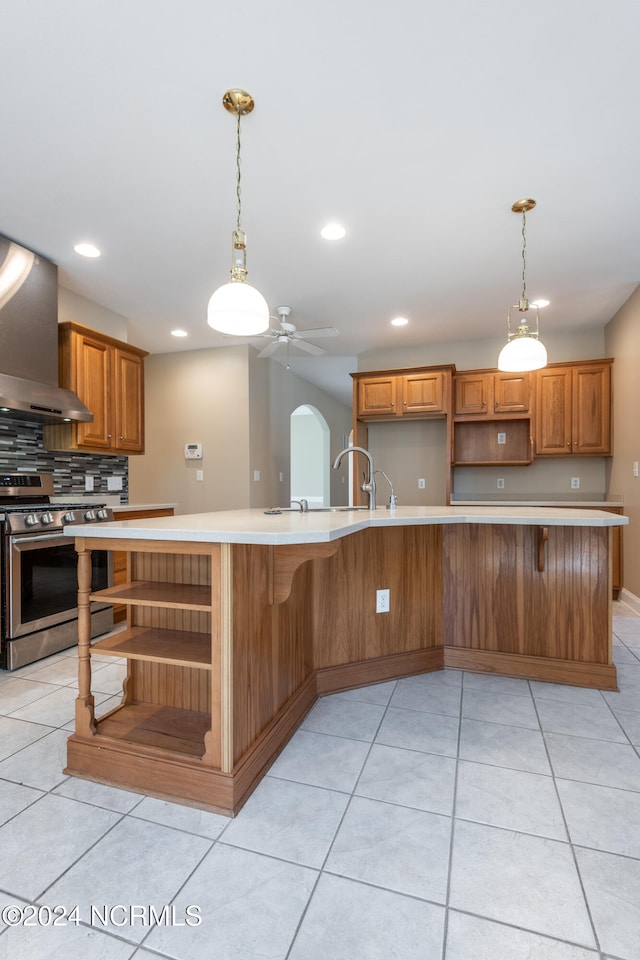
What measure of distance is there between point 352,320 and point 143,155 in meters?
2.51

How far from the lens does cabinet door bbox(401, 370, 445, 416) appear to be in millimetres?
4805

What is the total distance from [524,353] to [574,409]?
2.31 meters

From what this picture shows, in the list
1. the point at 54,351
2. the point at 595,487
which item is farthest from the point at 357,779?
the point at 595,487

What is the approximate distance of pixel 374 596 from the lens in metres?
2.44

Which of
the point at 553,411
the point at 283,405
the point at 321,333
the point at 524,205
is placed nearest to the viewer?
the point at 524,205

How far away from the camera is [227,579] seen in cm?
150

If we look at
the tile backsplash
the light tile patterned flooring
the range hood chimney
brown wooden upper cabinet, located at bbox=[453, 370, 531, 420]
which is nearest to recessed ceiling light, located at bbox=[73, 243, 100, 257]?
the range hood chimney

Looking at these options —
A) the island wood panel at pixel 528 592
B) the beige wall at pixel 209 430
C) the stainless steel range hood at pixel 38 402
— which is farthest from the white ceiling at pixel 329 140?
the island wood panel at pixel 528 592

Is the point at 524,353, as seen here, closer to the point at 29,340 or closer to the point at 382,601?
the point at 382,601

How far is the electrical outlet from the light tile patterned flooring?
0.55 metres

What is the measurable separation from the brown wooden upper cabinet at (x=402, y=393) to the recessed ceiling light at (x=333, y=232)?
2.14m

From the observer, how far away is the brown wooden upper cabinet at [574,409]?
447 cm

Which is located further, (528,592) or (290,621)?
(528,592)

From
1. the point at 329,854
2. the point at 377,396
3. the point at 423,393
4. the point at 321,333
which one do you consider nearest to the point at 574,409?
the point at 423,393
